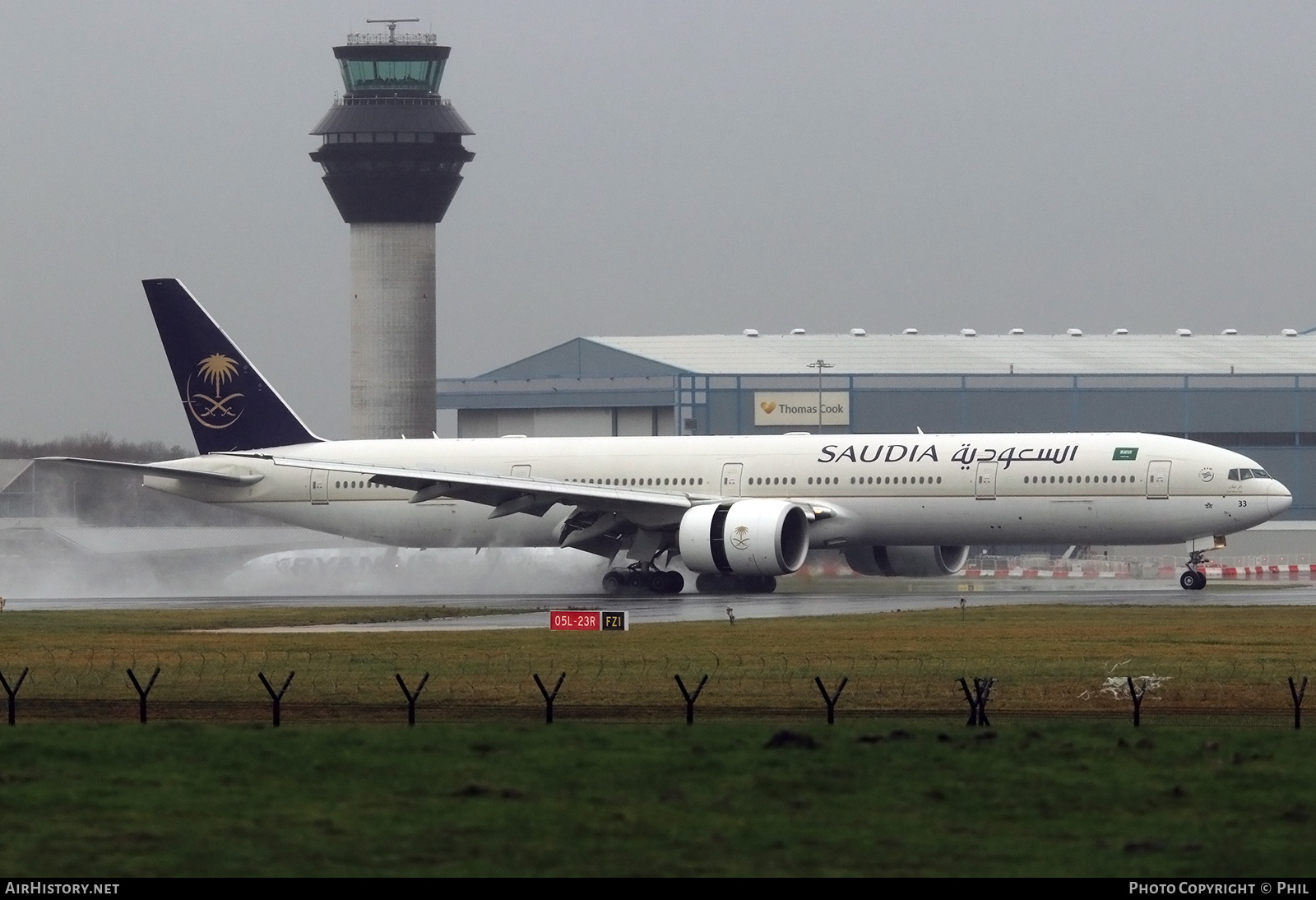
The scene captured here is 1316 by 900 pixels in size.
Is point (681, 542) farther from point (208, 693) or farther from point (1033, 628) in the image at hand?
point (208, 693)

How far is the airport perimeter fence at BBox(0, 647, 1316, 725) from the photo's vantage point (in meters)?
26.3

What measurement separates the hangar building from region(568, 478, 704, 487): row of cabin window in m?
34.1

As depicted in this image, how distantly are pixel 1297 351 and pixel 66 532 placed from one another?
6232 centimetres

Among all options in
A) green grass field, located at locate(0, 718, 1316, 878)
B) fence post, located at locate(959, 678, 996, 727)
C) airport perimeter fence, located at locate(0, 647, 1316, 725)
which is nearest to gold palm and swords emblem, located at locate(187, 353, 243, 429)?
airport perimeter fence, located at locate(0, 647, 1316, 725)

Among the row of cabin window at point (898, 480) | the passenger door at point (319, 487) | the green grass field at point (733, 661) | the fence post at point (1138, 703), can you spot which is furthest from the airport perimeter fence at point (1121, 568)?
the fence post at point (1138, 703)

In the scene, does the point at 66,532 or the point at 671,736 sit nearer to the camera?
the point at 671,736

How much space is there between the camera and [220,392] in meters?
66.3

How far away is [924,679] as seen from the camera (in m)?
30.0

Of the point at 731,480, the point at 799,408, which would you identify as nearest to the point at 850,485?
the point at 731,480

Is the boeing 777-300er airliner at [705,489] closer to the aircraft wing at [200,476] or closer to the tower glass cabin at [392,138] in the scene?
the aircraft wing at [200,476]

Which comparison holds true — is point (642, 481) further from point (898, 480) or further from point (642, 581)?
point (898, 480)

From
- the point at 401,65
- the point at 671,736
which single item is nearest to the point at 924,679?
the point at 671,736

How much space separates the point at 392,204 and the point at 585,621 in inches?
3138

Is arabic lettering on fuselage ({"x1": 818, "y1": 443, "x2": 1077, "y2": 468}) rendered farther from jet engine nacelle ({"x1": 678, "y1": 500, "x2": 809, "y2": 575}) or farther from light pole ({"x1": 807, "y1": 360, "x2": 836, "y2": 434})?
light pole ({"x1": 807, "y1": 360, "x2": 836, "y2": 434})
